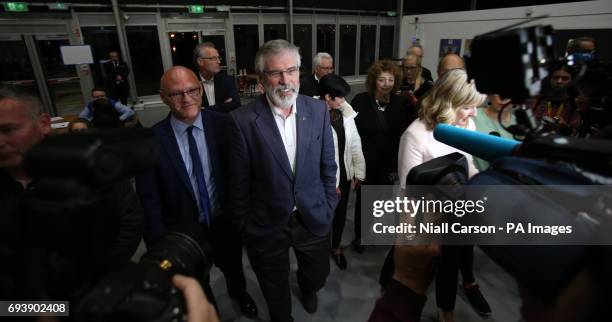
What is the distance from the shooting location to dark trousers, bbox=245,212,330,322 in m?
1.84

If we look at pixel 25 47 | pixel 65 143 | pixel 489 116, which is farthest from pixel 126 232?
pixel 25 47

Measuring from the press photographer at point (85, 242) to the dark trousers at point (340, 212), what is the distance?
1854 mm

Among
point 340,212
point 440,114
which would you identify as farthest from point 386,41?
point 440,114

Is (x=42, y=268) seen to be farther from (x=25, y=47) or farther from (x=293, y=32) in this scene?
(x=293, y=32)

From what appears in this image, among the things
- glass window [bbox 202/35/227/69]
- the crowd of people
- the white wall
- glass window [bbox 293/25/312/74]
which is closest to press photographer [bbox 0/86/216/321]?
the crowd of people

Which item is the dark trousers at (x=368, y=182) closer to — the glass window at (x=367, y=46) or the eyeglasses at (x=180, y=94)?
the eyeglasses at (x=180, y=94)

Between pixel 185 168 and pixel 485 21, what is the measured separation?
782 centimetres

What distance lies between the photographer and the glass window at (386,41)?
10906 mm

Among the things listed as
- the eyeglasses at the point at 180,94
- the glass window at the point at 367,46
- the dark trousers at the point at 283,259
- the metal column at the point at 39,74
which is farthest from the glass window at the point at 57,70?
the glass window at the point at 367,46

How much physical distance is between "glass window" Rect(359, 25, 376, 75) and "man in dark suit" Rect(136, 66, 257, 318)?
9834 millimetres

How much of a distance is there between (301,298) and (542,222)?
214 centimetres

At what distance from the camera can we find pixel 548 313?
463 millimetres

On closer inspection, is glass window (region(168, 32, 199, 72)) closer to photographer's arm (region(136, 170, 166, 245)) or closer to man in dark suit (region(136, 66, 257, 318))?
man in dark suit (region(136, 66, 257, 318))

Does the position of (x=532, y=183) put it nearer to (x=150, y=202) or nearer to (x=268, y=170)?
(x=268, y=170)
